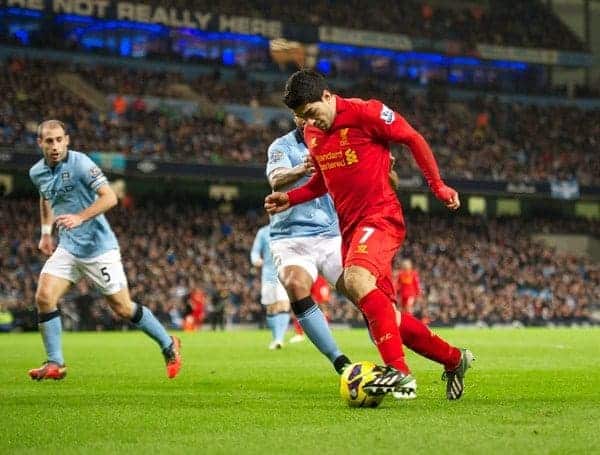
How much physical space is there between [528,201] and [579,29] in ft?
47.7

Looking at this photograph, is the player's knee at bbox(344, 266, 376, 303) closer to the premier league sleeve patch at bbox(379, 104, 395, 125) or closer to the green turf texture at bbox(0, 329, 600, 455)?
the green turf texture at bbox(0, 329, 600, 455)

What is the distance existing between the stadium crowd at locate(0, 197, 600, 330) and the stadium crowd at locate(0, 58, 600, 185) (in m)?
2.53

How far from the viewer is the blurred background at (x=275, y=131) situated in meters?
39.8

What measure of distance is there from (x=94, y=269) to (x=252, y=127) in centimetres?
3814

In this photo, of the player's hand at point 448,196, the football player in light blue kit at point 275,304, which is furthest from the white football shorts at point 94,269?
the football player in light blue kit at point 275,304

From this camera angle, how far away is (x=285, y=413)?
7.28 meters

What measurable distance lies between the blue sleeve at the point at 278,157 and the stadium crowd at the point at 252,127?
1224 inches

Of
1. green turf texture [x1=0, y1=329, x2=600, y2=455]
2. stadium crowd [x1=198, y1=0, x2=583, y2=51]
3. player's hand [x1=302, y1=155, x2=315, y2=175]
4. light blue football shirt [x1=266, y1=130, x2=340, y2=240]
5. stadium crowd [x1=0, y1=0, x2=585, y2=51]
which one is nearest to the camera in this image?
green turf texture [x1=0, y1=329, x2=600, y2=455]

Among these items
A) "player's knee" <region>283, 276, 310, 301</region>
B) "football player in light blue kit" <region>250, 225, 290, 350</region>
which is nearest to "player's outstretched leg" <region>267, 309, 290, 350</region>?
"football player in light blue kit" <region>250, 225, 290, 350</region>

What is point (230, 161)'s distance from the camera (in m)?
45.8

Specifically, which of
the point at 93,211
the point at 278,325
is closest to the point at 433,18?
the point at 278,325

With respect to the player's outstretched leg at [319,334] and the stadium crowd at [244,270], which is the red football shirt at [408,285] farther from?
the player's outstretched leg at [319,334]

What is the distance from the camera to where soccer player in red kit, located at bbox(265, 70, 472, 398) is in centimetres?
755

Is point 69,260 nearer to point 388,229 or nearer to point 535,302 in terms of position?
point 388,229
